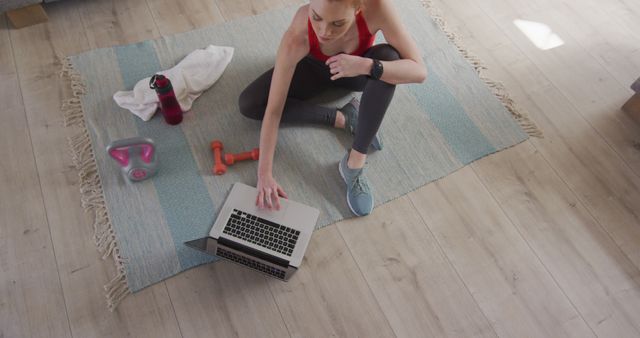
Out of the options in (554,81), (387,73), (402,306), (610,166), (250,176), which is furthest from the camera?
(554,81)

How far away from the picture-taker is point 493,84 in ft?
5.35

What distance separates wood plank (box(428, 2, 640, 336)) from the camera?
122 centimetres

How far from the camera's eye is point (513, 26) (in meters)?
1.80

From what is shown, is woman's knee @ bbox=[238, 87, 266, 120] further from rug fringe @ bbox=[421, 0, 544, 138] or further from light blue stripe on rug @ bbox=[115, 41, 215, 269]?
rug fringe @ bbox=[421, 0, 544, 138]

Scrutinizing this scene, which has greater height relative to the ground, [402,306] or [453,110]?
[453,110]

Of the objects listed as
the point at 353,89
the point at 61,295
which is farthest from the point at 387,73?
the point at 61,295

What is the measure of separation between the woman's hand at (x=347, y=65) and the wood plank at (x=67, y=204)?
0.76 meters

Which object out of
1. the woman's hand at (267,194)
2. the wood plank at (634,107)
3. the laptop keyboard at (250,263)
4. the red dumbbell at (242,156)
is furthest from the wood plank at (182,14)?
the wood plank at (634,107)

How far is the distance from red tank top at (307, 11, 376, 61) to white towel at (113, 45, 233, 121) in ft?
1.57

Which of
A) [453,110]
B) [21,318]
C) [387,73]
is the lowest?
[21,318]

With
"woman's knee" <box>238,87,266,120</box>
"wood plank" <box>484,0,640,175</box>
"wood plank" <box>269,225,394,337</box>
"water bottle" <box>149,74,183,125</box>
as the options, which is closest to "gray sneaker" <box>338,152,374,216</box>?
"wood plank" <box>269,225,394,337</box>

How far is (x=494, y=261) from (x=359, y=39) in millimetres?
778

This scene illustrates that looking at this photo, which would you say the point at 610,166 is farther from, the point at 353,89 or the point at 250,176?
the point at 250,176

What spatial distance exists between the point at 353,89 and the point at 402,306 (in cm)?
75
